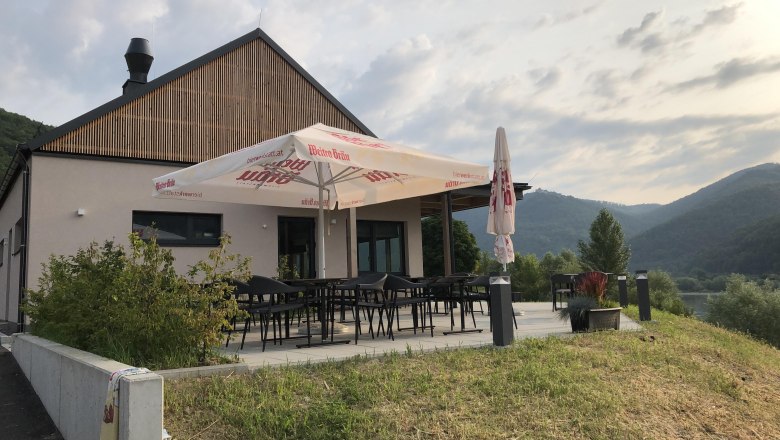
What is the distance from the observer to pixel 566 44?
859 cm

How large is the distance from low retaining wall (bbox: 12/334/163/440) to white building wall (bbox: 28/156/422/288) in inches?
164

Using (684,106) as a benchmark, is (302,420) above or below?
below

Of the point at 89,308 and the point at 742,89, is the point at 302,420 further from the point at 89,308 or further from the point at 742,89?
the point at 742,89

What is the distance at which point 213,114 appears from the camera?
10750 mm

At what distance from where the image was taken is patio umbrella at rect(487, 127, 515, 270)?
28.6ft

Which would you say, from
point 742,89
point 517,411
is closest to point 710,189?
point 742,89

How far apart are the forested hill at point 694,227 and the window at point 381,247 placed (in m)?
37.1

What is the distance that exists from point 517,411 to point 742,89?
9.70m

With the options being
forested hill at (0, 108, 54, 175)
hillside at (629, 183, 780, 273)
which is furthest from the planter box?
hillside at (629, 183, 780, 273)

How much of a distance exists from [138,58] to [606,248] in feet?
98.3

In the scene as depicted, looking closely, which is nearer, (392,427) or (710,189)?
(392,427)

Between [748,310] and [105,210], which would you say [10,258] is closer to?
[105,210]

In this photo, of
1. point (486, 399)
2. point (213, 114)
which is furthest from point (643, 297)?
point (213, 114)

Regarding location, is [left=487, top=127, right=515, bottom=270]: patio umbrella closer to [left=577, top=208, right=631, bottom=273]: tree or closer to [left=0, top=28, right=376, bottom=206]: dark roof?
[left=0, top=28, right=376, bottom=206]: dark roof
